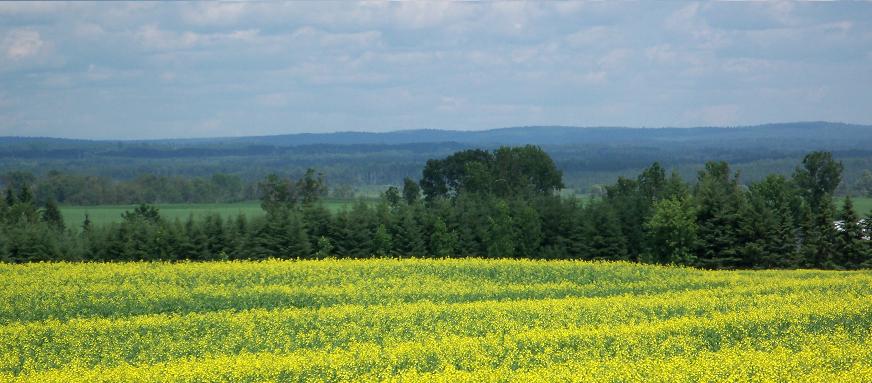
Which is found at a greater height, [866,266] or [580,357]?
[580,357]

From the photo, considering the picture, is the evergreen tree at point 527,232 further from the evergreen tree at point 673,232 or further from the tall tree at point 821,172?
the tall tree at point 821,172

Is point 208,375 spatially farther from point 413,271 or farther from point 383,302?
point 413,271

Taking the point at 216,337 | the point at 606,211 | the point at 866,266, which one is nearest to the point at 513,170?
the point at 606,211

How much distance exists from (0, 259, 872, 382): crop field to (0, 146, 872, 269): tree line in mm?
11428

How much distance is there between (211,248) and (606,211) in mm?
26308

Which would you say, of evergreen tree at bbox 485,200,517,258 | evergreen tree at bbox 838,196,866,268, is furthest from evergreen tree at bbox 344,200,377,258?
evergreen tree at bbox 838,196,866,268

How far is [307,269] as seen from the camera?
40.9m

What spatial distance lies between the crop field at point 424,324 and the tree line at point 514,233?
11428 mm

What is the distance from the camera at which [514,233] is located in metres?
65.1

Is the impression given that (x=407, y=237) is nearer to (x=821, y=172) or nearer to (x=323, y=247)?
(x=323, y=247)

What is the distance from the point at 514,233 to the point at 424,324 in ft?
124

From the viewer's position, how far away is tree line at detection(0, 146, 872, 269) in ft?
175

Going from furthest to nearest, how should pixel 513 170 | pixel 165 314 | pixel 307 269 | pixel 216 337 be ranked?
1. pixel 513 170
2. pixel 307 269
3. pixel 165 314
4. pixel 216 337

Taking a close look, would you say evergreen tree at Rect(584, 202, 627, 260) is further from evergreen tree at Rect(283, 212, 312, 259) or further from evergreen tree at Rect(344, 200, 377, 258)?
evergreen tree at Rect(283, 212, 312, 259)
